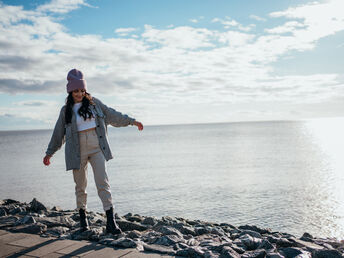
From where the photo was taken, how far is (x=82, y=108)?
4.75 meters

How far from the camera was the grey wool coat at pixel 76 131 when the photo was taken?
4.70 m

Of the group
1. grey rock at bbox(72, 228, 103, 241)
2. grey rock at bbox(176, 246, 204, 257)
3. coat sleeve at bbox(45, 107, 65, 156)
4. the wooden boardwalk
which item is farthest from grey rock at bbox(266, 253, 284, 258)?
coat sleeve at bbox(45, 107, 65, 156)

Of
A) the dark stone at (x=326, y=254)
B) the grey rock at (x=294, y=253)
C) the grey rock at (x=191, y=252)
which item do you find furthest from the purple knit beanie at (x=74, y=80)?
the dark stone at (x=326, y=254)

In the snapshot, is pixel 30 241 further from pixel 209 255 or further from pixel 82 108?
pixel 209 255

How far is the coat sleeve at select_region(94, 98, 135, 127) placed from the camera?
4.99 meters

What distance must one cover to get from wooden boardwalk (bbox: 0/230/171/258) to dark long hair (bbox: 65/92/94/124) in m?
1.63

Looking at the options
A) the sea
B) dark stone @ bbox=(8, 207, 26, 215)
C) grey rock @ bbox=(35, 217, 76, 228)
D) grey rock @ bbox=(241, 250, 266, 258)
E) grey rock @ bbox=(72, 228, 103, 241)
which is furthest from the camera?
the sea

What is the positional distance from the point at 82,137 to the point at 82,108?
406mm

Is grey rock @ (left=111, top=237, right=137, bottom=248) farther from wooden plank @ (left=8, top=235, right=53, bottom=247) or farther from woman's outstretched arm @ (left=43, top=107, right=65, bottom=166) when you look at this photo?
woman's outstretched arm @ (left=43, top=107, right=65, bottom=166)

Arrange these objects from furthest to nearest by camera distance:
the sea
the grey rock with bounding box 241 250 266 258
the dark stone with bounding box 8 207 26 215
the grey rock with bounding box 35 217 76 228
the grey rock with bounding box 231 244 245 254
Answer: the sea
the dark stone with bounding box 8 207 26 215
the grey rock with bounding box 35 217 76 228
the grey rock with bounding box 231 244 245 254
the grey rock with bounding box 241 250 266 258

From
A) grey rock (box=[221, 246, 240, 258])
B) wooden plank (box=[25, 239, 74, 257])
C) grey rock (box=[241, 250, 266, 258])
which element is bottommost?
grey rock (box=[241, 250, 266, 258])

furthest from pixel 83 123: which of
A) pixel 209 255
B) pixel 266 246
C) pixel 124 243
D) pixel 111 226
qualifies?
pixel 266 246

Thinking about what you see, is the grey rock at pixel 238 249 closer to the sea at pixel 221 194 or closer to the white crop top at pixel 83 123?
the white crop top at pixel 83 123

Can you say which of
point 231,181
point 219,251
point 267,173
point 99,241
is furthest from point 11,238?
point 267,173
